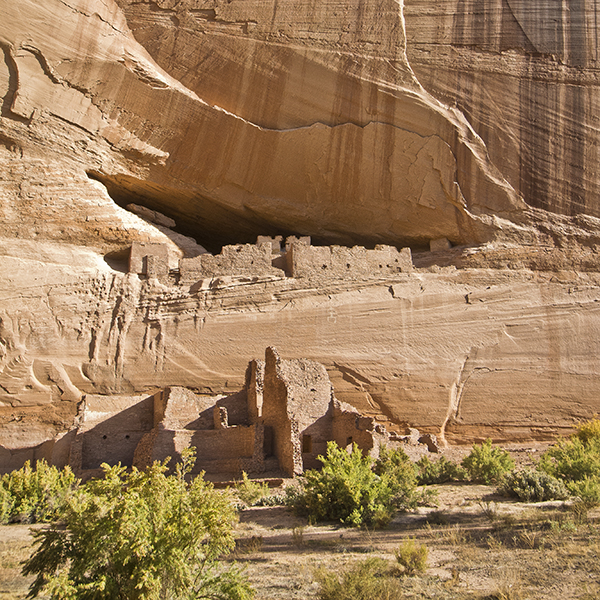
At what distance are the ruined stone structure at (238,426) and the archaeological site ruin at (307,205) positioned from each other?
16cm

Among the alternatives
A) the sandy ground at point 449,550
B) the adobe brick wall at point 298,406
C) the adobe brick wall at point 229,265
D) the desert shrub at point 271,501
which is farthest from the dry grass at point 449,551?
the adobe brick wall at point 229,265

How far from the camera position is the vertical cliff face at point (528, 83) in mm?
16859

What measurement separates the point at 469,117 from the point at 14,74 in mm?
12634

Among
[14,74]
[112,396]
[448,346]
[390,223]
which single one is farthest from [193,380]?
[14,74]

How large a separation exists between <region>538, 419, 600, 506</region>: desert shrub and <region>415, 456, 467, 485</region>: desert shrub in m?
1.59

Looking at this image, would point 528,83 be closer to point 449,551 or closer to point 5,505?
point 449,551

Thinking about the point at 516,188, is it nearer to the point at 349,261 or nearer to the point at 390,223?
the point at 390,223

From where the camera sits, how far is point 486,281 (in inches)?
659

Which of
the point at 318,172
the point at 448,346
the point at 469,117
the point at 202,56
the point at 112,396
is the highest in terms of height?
the point at 202,56

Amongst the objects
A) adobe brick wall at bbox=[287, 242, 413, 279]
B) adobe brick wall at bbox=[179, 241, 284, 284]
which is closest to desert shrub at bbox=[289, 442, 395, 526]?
adobe brick wall at bbox=[287, 242, 413, 279]

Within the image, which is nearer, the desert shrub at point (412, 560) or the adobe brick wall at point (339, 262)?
the desert shrub at point (412, 560)

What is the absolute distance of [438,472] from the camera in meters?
11.8

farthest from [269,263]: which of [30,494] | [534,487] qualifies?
[534,487]

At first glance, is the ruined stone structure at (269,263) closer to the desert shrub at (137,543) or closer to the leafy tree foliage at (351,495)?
the leafy tree foliage at (351,495)
